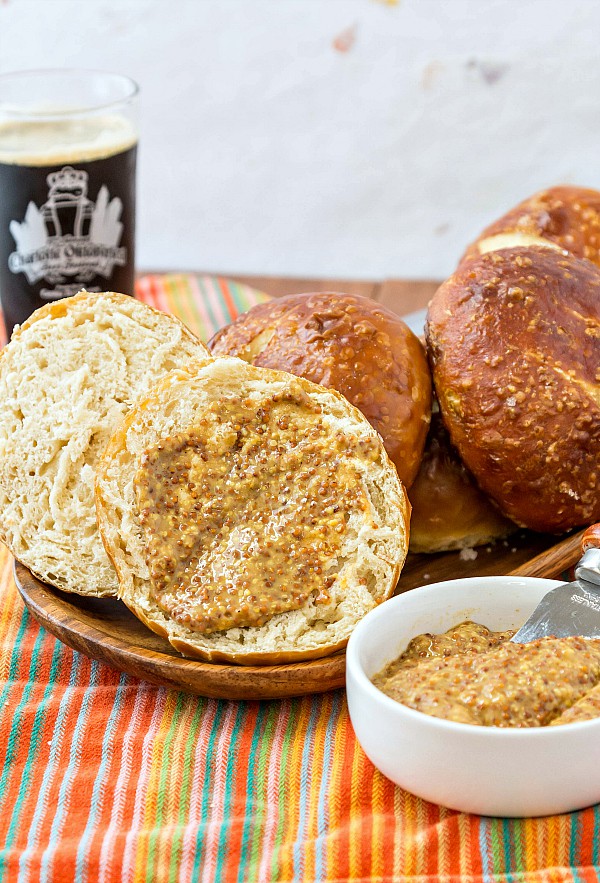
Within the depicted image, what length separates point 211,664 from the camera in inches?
80.4

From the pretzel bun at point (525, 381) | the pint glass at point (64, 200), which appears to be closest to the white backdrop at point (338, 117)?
the pint glass at point (64, 200)

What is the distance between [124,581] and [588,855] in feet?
3.39

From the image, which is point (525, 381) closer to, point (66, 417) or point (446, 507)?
point (446, 507)

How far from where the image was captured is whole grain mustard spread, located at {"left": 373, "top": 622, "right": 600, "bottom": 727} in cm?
168

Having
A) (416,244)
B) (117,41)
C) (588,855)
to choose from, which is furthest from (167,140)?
(588,855)

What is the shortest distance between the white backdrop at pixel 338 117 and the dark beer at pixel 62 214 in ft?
6.83

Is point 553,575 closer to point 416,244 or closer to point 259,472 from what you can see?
point 259,472

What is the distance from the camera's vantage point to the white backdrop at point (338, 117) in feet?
17.3

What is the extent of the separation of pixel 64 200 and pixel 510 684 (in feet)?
7.77

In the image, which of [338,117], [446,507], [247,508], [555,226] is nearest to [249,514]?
[247,508]

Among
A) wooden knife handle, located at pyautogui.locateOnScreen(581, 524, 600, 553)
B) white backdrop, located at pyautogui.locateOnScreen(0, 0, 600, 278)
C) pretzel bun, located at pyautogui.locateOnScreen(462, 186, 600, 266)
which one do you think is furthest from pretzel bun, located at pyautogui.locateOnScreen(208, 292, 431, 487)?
white backdrop, located at pyautogui.locateOnScreen(0, 0, 600, 278)

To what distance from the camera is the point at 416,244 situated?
233 inches

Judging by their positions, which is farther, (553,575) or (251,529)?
(553,575)

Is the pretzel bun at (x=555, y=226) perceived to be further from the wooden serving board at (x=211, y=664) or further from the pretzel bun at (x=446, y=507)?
the wooden serving board at (x=211, y=664)
